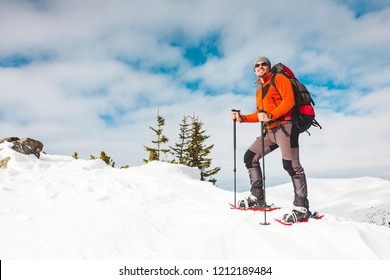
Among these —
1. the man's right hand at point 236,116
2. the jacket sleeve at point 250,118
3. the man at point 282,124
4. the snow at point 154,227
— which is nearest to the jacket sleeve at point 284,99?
the man at point 282,124

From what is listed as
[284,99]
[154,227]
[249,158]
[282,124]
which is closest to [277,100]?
[284,99]

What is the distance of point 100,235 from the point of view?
4207 millimetres

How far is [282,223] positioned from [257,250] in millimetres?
1271

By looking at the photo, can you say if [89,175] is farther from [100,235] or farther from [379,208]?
[379,208]

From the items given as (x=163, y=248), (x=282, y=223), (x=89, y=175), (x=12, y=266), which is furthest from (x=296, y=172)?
(x=89, y=175)

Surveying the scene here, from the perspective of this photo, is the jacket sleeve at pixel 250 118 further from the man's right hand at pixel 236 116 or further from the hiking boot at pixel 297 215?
the hiking boot at pixel 297 215

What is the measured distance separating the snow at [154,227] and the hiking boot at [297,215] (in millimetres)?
178

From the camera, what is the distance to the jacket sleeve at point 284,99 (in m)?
5.05

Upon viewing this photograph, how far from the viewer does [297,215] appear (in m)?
4.95

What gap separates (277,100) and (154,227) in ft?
9.89

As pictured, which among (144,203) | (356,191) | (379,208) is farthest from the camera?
(356,191)

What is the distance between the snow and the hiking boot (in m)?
0.18

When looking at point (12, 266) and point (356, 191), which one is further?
point (356, 191)

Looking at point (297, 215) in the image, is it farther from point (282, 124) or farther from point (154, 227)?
point (154, 227)
